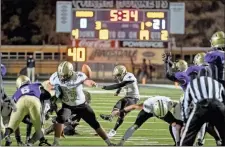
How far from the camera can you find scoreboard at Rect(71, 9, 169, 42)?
93.1ft

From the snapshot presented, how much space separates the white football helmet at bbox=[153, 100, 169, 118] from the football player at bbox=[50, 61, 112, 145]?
0.88 meters

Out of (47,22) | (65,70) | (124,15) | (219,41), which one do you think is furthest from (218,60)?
(47,22)

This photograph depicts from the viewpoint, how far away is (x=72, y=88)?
943 cm

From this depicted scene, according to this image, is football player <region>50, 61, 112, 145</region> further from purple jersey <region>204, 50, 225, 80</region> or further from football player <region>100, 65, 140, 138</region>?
purple jersey <region>204, 50, 225, 80</region>

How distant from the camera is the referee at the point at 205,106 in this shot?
7727mm

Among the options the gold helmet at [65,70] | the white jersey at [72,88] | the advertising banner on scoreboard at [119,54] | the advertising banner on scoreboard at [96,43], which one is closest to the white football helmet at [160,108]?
the white jersey at [72,88]

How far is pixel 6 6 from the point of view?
47.3 metres

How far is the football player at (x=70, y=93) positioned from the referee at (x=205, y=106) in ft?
6.77

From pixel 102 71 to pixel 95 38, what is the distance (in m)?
8.00

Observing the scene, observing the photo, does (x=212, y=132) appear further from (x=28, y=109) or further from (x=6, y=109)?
(x=6, y=109)

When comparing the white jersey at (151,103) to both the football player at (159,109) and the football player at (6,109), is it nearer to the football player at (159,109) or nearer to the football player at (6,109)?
the football player at (159,109)

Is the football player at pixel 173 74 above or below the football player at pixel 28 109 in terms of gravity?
above

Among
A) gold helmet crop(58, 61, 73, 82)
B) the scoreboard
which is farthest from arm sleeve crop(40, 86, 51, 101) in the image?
the scoreboard

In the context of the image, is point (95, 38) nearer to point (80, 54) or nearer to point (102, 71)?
point (80, 54)
